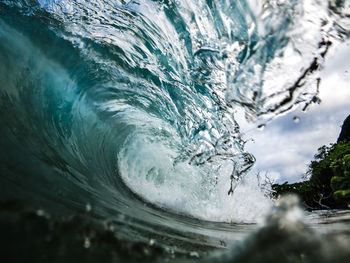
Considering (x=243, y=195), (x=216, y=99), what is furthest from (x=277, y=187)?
(x=216, y=99)

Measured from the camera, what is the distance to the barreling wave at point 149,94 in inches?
110

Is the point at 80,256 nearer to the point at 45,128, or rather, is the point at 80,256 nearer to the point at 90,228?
the point at 90,228

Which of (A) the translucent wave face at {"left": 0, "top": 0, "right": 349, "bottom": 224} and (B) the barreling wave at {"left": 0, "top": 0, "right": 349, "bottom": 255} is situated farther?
(A) the translucent wave face at {"left": 0, "top": 0, "right": 349, "bottom": 224}

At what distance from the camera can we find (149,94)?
6.04m

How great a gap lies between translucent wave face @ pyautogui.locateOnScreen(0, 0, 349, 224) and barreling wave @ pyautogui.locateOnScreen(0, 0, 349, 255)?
23 mm

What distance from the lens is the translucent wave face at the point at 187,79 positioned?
119 inches

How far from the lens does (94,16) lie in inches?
180

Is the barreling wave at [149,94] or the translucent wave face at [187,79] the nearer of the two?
the barreling wave at [149,94]

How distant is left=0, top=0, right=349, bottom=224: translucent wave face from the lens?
3.02m

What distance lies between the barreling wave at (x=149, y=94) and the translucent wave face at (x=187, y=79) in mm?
23

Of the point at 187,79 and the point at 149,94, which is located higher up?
the point at 187,79

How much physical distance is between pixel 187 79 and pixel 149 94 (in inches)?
49.1

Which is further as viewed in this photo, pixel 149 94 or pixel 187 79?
pixel 149 94

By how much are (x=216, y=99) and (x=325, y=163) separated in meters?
13.0
